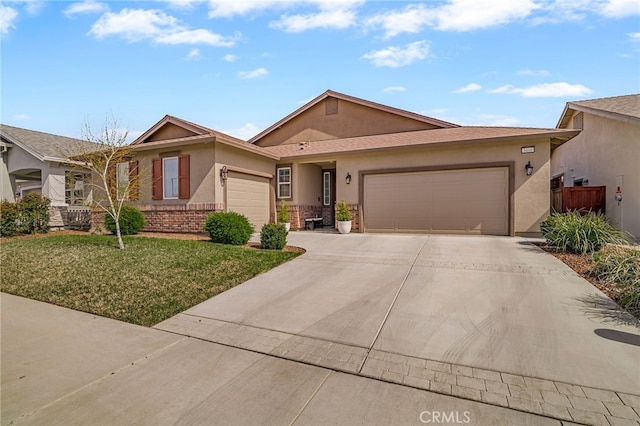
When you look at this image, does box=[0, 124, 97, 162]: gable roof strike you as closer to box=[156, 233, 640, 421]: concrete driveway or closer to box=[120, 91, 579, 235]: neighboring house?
box=[120, 91, 579, 235]: neighboring house

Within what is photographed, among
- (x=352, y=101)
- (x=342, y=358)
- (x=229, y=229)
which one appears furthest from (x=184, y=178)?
(x=342, y=358)

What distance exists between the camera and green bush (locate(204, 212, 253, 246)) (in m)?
9.09

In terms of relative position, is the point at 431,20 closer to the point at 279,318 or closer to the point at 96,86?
the point at 279,318

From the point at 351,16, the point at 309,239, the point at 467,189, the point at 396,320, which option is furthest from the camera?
the point at 467,189

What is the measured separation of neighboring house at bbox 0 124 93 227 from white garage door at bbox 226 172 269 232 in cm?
710

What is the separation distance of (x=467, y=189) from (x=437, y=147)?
187 centimetres

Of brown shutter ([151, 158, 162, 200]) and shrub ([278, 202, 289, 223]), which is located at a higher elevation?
brown shutter ([151, 158, 162, 200])

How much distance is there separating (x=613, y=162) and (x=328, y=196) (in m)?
11.3

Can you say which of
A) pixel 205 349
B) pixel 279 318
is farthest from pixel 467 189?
pixel 205 349

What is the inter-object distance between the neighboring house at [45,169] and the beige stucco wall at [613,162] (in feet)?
68.4

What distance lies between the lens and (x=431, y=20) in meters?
7.89

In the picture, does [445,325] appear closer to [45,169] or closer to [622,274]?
[622,274]

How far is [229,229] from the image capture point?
913 centimetres

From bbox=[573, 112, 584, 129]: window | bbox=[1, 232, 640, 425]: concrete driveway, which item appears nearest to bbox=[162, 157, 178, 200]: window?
bbox=[1, 232, 640, 425]: concrete driveway
